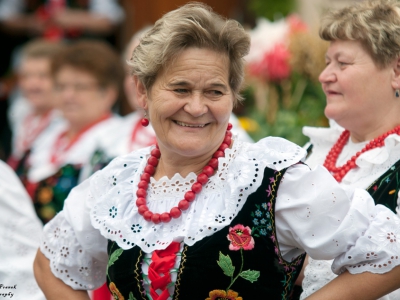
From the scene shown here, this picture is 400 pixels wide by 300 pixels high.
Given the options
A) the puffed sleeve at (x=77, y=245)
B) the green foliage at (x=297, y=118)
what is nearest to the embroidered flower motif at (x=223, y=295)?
the puffed sleeve at (x=77, y=245)

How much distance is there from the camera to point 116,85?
5.48 m

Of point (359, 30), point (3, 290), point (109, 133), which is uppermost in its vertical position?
point (359, 30)

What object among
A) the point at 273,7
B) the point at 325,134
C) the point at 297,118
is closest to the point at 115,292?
the point at 325,134

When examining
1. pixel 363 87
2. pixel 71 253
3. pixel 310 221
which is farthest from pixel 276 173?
pixel 71 253

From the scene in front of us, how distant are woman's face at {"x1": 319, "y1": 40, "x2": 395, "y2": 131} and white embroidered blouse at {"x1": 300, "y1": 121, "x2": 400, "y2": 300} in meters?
0.13

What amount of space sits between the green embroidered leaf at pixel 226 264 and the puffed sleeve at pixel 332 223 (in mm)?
184

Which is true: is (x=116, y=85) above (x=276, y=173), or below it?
below

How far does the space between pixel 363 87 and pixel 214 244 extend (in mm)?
895

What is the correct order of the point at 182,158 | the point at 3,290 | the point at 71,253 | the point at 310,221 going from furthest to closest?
the point at 3,290, the point at 71,253, the point at 182,158, the point at 310,221

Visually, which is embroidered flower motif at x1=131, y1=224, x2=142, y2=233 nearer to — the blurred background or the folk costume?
the blurred background

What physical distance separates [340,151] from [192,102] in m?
0.87

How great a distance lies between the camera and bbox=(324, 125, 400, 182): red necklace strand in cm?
272

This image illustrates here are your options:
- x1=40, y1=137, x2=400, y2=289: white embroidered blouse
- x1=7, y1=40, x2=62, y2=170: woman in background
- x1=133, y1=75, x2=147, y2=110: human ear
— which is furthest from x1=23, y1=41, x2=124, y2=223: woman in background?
x1=133, y1=75, x2=147, y2=110: human ear

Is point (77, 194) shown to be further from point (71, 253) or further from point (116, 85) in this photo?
point (116, 85)
